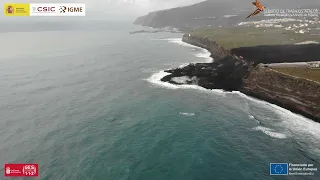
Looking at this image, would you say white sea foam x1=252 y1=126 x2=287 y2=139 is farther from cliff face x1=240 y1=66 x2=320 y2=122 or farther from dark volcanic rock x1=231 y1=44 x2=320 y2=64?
dark volcanic rock x1=231 y1=44 x2=320 y2=64

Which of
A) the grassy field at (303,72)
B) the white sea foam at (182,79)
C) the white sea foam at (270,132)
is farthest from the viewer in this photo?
the white sea foam at (182,79)

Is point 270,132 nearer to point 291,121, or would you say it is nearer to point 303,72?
point 291,121

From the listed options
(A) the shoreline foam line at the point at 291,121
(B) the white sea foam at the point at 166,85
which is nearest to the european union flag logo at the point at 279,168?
(A) the shoreline foam line at the point at 291,121

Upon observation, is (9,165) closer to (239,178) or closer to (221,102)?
(239,178)

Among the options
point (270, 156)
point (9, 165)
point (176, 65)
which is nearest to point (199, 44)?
point (176, 65)

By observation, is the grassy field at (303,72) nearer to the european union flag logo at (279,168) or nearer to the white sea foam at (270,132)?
the white sea foam at (270,132)

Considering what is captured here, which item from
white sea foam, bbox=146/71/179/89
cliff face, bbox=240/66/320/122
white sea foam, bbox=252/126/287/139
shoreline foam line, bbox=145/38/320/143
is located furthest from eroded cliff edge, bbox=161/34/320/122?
white sea foam, bbox=252/126/287/139
